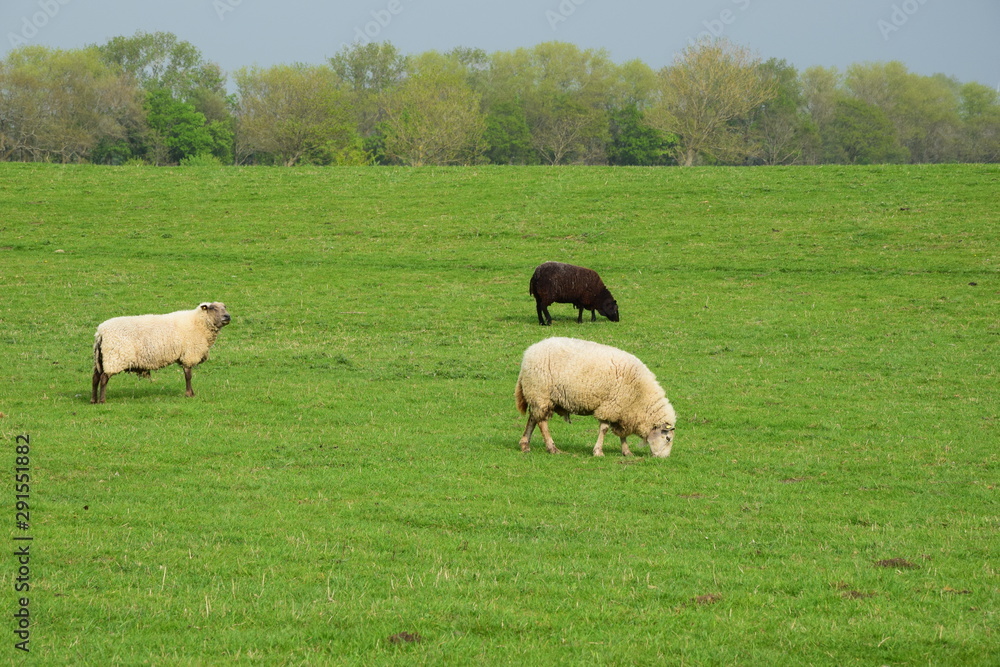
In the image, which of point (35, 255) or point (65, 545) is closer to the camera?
point (65, 545)

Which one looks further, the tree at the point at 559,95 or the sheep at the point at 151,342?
the tree at the point at 559,95

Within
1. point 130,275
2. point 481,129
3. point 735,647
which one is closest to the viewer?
point 735,647

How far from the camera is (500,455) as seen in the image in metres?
15.1

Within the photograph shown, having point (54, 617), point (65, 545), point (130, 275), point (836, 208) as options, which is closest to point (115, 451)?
point (65, 545)

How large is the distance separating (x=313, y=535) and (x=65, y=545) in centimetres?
256

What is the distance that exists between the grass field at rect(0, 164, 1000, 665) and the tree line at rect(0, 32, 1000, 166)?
48.6 m

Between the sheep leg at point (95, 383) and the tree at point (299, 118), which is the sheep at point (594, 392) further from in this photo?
the tree at point (299, 118)

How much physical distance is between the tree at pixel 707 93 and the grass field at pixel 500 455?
137ft

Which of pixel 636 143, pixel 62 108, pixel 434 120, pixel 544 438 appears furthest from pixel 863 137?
pixel 544 438

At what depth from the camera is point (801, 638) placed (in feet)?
26.0

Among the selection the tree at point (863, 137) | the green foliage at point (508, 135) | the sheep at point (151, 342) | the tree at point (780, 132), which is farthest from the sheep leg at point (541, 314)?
the tree at point (863, 137)

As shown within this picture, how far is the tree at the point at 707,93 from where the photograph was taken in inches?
3206

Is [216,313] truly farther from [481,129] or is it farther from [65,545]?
[481,129]

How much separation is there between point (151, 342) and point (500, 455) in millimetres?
8178
